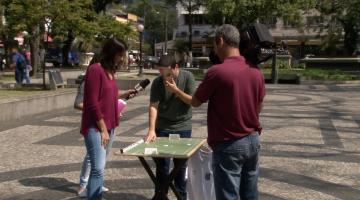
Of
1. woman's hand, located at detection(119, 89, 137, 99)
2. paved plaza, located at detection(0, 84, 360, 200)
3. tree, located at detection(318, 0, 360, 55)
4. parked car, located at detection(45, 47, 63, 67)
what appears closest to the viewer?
woman's hand, located at detection(119, 89, 137, 99)

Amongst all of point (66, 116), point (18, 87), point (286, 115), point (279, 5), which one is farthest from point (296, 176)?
point (279, 5)

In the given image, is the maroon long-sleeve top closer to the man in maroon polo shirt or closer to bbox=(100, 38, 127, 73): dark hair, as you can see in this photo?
bbox=(100, 38, 127, 73): dark hair

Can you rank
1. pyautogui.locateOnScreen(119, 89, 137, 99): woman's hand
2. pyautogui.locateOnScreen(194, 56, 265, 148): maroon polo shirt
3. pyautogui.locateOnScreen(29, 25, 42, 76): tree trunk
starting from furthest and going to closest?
pyautogui.locateOnScreen(29, 25, 42, 76): tree trunk
pyautogui.locateOnScreen(119, 89, 137, 99): woman's hand
pyautogui.locateOnScreen(194, 56, 265, 148): maroon polo shirt

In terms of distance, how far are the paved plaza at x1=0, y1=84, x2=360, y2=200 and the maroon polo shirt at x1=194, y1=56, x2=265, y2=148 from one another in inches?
95.3

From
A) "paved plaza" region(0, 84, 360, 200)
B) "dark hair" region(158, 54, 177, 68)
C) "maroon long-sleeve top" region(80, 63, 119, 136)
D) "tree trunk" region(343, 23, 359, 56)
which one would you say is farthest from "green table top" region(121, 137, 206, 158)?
"tree trunk" region(343, 23, 359, 56)

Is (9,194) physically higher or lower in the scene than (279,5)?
lower

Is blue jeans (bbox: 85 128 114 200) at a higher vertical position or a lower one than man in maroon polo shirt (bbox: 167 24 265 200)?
lower

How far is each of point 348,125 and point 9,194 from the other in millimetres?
7989

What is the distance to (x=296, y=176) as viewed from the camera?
7309 mm

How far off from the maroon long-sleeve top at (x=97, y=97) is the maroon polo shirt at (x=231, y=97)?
126cm

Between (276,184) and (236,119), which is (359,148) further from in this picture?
(236,119)

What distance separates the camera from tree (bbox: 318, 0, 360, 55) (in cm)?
3647

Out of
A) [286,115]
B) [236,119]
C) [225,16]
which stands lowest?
[286,115]

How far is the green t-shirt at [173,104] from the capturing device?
212 inches
